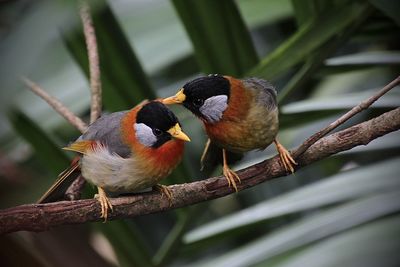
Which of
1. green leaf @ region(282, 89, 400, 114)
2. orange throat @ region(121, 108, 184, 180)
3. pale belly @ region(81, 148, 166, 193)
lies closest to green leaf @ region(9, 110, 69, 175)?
pale belly @ region(81, 148, 166, 193)

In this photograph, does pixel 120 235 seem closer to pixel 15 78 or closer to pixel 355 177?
pixel 355 177

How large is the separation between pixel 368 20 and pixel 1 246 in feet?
4.76

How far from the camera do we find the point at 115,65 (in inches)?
64.1

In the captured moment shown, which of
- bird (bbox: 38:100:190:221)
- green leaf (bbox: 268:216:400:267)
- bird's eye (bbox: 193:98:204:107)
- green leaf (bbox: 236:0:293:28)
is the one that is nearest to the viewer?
green leaf (bbox: 268:216:400:267)

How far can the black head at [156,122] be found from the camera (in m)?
1.42

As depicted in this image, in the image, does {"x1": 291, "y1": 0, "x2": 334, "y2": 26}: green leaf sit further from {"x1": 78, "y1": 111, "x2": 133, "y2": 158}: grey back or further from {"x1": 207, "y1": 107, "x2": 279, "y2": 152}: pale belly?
{"x1": 78, "y1": 111, "x2": 133, "y2": 158}: grey back

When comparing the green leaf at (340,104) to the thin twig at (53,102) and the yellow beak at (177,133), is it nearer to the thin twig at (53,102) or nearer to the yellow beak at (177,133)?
the yellow beak at (177,133)

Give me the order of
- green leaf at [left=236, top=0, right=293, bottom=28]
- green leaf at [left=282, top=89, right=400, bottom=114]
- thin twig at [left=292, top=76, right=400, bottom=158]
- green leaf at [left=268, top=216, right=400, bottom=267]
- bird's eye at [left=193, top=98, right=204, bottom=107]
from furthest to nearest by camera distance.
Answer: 1. green leaf at [left=236, top=0, right=293, bottom=28]
2. green leaf at [left=282, top=89, right=400, bottom=114]
3. bird's eye at [left=193, top=98, right=204, bottom=107]
4. green leaf at [left=268, top=216, right=400, bottom=267]
5. thin twig at [left=292, top=76, right=400, bottom=158]

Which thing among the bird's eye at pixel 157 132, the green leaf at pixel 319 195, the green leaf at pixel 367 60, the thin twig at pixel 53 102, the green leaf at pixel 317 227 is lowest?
the green leaf at pixel 317 227

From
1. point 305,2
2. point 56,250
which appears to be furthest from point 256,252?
point 56,250

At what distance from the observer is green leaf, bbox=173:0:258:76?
1.53 metres

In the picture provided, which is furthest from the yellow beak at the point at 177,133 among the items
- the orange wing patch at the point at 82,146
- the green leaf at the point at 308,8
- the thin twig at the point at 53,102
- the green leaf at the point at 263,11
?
the green leaf at the point at 263,11

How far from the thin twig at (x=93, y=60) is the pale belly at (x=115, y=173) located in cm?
15

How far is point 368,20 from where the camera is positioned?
1645 mm
